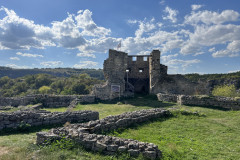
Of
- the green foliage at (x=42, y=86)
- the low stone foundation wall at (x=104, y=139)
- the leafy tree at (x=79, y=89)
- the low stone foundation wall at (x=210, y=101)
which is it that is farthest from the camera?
the green foliage at (x=42, y=86)

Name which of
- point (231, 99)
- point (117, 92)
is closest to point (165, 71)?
point (117, 92)

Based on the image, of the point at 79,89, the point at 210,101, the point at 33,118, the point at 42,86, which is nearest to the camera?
the point at 33,118

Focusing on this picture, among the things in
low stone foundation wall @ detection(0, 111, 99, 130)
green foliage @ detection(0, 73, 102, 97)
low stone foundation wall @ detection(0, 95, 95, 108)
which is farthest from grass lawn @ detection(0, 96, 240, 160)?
green foliage @ detection(0, 73, 102, 97)

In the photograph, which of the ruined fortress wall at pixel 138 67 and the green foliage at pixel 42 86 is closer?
the ruined fortress wall at pixel 138 67

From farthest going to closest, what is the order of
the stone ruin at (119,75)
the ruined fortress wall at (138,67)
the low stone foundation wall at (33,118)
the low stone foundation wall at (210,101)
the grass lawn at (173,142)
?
the ruined fortress wall at (138,67), the stone ruin at (119,75), the low stone foundation wall at (210,101), the low stone foundation wall at (33,118), the grass lawn at (173,142)

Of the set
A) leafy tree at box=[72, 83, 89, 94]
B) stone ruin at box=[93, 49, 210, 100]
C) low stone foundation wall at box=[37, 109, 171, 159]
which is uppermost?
stone ruin at box=[93, 49, 210, 100]

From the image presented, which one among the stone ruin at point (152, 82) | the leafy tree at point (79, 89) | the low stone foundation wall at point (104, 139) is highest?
the stone ruin at point (152, 82)

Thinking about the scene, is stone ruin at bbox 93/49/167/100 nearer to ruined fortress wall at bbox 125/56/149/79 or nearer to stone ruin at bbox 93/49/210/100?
stone ruin at bbox 93/49/210/100

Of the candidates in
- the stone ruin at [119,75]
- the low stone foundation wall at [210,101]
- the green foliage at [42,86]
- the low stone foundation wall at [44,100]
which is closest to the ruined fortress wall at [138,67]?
the stone ruin at [119,75]

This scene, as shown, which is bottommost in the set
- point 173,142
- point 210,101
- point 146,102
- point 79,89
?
point 79,89

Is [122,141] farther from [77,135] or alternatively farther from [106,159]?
[77,135]

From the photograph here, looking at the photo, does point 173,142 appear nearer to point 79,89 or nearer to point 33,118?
point 33,118

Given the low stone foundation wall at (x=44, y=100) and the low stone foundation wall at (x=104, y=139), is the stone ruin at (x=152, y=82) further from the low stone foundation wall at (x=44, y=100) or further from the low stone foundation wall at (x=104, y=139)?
the low stone foundation wall at (x=104, y=139)

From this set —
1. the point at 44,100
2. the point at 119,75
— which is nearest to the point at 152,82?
the point at 119,75
